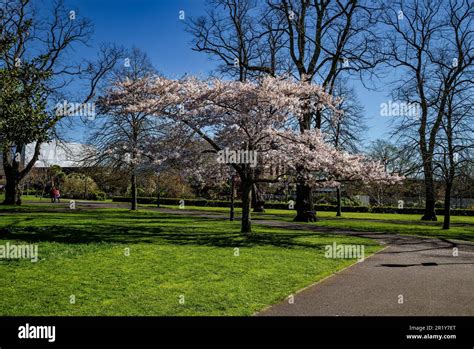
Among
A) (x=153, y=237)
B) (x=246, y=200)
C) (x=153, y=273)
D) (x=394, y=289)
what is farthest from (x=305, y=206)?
(x=153, y=273)

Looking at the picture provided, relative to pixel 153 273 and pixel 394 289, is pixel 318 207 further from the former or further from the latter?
pixel 153 273

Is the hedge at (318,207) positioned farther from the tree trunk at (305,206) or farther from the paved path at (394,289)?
the paved path at (394,289)

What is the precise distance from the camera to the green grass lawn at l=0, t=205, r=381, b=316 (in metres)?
6.59

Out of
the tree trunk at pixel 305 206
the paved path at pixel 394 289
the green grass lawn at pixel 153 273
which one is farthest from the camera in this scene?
the tree trunk at pixel 305 206

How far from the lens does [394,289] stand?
8234 mm

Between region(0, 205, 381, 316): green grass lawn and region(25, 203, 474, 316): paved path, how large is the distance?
18.4 inches

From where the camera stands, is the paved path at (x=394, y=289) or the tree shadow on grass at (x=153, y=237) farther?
the tree shadow on grass at (x=153, y=237)

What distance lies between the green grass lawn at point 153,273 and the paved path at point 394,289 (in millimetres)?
468

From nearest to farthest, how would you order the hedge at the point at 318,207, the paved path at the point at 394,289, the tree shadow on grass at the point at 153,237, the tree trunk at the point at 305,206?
the paved path at the point at 394,289, the tree shadow on grass at the point at 153,237, the tree trunk at the point at 305,206, the hedge at the point at 318,207

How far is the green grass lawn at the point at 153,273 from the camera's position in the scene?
659 centimetres

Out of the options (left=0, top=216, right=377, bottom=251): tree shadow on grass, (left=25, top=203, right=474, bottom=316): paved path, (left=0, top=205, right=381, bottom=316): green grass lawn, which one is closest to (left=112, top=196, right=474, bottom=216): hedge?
(left=0, top=216, right=377, bottom=251): tree shadow on grass

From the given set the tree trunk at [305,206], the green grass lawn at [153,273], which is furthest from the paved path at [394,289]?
the tree trunk at [305,206]

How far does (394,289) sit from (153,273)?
193 inches
